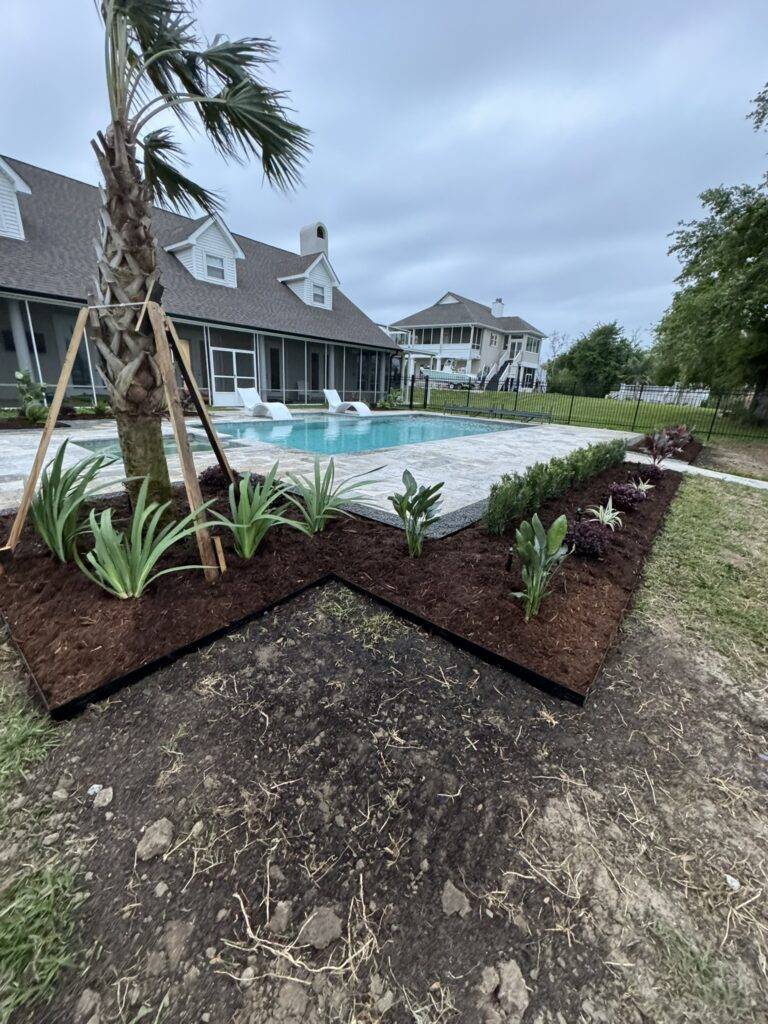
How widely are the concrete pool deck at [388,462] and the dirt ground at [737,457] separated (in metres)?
2.92

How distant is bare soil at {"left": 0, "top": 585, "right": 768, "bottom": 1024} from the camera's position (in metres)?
1.09

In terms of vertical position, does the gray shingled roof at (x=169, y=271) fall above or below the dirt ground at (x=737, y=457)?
above

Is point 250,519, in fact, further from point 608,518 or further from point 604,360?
point 604,360

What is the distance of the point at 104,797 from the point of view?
4.98 ft

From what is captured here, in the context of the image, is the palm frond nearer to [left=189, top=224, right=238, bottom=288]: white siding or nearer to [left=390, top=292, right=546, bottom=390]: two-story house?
[left=189, top=224, right=238, bottom=288]: white siding

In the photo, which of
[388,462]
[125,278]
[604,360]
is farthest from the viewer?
[604,360]

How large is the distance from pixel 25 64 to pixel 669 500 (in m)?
8.34

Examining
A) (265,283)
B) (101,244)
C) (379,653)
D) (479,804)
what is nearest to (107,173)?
(101,244)

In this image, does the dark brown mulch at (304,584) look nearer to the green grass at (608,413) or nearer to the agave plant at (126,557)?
the agave plant at (126,557)

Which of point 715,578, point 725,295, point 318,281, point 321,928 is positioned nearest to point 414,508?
point 321,928

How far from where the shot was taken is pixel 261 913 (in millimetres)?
1227

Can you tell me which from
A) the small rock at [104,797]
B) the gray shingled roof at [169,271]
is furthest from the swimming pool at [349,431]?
the small rock at [104,797]

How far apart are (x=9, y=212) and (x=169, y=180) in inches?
520

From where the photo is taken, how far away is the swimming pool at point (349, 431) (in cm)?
1009
